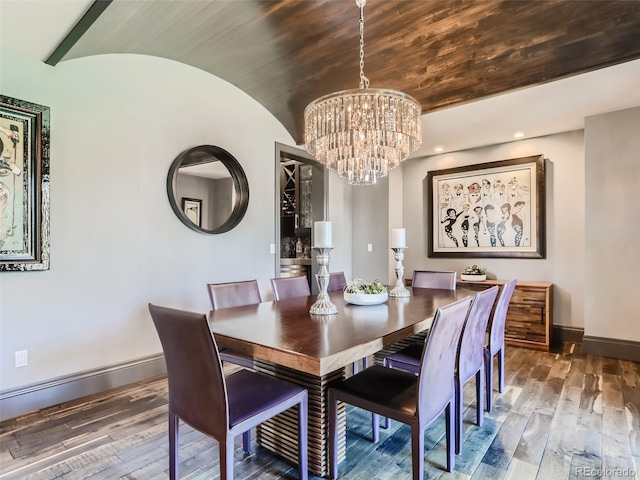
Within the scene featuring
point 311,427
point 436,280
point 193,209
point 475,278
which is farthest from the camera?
point 475,278

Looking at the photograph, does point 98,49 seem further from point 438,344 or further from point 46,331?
point 438,344

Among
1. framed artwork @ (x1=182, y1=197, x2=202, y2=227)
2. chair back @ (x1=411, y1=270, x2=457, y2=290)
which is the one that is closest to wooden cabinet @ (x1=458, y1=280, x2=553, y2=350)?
chair back @ (x1=411, y1=270, x2=457, y2=290)

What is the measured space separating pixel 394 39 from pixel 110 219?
2.64 m

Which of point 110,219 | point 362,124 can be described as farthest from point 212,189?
point 362,124

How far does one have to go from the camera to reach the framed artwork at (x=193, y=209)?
3568 mm

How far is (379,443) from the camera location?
1.96 metres

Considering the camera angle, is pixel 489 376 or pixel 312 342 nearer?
pixel 312 342

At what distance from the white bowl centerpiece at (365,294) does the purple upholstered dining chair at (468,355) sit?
372 mm

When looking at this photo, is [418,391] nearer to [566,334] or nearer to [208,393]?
[208,393]

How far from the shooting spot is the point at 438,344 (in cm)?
146

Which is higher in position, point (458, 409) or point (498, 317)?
point (498, 317)

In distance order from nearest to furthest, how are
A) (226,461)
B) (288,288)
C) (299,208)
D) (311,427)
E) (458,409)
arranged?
(226,461) < (311,427) < (458,409) < (288,288) < (299,208)

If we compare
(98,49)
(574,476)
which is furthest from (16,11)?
(574,476)

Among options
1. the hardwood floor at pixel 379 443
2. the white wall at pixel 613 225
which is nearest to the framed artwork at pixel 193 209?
the hardwood floor at pixel 379 443
